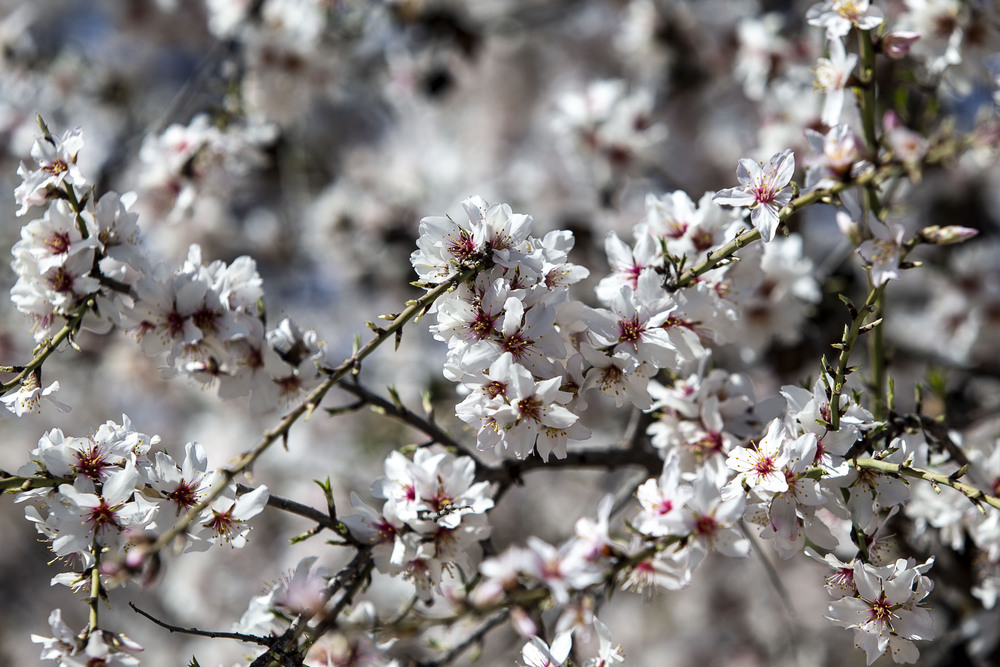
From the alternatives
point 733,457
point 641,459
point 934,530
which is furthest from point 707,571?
point 733,457

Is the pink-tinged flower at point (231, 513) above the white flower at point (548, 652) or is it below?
above

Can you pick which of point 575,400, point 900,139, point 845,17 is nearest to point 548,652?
point 575,400

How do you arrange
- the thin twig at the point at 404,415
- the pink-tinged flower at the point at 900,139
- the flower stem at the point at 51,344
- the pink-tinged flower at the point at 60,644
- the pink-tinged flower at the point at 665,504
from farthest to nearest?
the pink-tinged flower at the point at 900,139 < the thin twig at the point at 404,415 < the flower stem at the point at 51,344 < the pink-tinged flower at the point at 60,644 < the pink-tinged flower at the point at 665,504

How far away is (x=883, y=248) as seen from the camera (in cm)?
155

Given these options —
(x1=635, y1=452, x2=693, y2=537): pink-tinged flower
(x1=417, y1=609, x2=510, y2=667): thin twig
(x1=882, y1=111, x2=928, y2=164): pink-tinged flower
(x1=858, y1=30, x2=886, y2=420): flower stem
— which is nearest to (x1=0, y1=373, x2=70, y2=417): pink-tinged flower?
(x1=417, y1=609, x2=510, y2=667): thin twig

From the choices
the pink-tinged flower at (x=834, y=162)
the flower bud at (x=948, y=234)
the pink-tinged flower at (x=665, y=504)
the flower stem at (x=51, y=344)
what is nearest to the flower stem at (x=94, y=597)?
the flower stem at (x=51, y=344)

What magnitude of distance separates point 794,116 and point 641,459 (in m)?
1.58

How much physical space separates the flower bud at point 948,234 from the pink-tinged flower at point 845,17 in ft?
1.97

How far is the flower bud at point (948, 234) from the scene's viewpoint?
137cm

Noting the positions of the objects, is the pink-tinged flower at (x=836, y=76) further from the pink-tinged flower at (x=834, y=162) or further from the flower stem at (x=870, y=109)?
the pink-tinged flower at (x=834, y=162)

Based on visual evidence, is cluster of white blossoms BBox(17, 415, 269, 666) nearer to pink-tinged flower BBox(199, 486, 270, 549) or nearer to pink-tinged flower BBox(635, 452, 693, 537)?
pink-tinged flower BBox(199, 486, 270, 549)

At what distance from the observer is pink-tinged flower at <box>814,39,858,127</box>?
1.78m

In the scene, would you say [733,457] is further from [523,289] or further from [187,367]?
[187,367]

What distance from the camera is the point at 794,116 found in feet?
9.12
